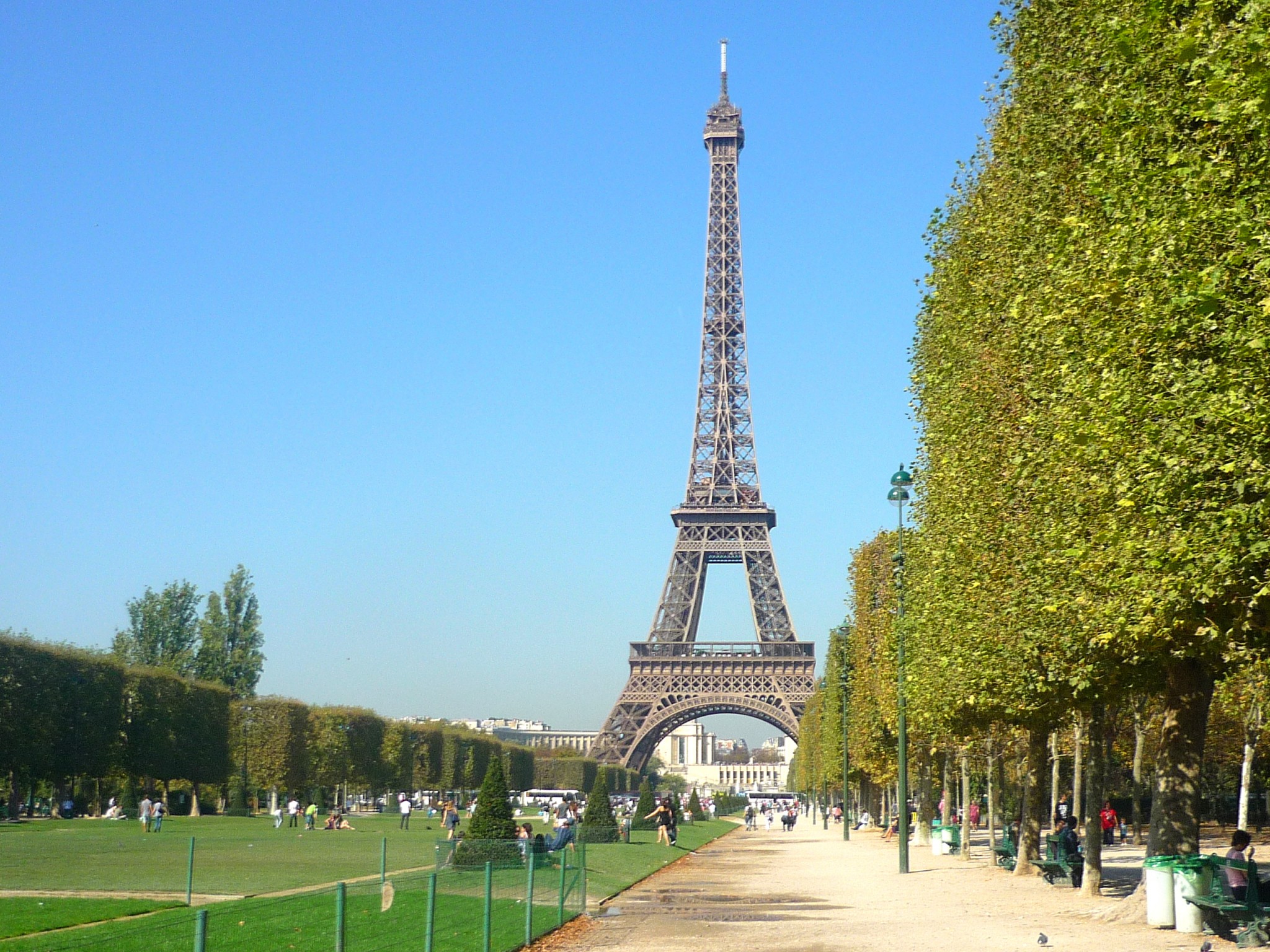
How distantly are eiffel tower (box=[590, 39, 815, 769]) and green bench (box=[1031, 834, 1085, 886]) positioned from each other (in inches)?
3385

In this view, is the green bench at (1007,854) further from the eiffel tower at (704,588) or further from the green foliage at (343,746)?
the eiffel tower at (704,588)

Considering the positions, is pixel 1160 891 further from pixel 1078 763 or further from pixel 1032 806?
pixel 1078 763

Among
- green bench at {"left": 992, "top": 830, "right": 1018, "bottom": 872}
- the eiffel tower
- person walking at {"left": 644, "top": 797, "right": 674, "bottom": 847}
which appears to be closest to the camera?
green bench at {"left": 992, "top": 830, "right": 1018, "bottom": 872}

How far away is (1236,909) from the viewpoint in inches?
695

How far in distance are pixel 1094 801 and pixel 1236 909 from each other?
8090mm

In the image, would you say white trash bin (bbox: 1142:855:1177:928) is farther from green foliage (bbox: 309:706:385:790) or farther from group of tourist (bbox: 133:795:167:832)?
green foliage (bbox: 309:706:385:790)

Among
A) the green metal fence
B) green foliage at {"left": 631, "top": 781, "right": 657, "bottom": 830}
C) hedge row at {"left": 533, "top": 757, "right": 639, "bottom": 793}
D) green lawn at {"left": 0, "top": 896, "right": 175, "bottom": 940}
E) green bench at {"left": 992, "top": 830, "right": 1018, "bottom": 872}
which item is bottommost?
hedge row at {"left": 533, "top": 757, "right": 639, "bottom": 793}

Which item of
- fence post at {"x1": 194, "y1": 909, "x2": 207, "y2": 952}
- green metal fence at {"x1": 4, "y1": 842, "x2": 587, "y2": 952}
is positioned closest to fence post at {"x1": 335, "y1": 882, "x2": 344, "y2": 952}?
green metal fence at {"x1": 4, "y1": 842, "x2": 587, "y2": 952}

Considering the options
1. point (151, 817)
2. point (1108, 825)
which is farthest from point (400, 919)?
point (151, 817)

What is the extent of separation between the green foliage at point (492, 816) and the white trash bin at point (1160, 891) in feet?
50.6

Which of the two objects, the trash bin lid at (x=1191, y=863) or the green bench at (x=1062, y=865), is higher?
the trash bin lid at (x=1191, y=863)

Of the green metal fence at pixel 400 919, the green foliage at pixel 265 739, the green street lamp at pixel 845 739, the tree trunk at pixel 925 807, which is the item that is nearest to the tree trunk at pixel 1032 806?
the green metal fence at pixel 400 919

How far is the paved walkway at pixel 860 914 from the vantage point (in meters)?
18.7

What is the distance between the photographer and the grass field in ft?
57.2
